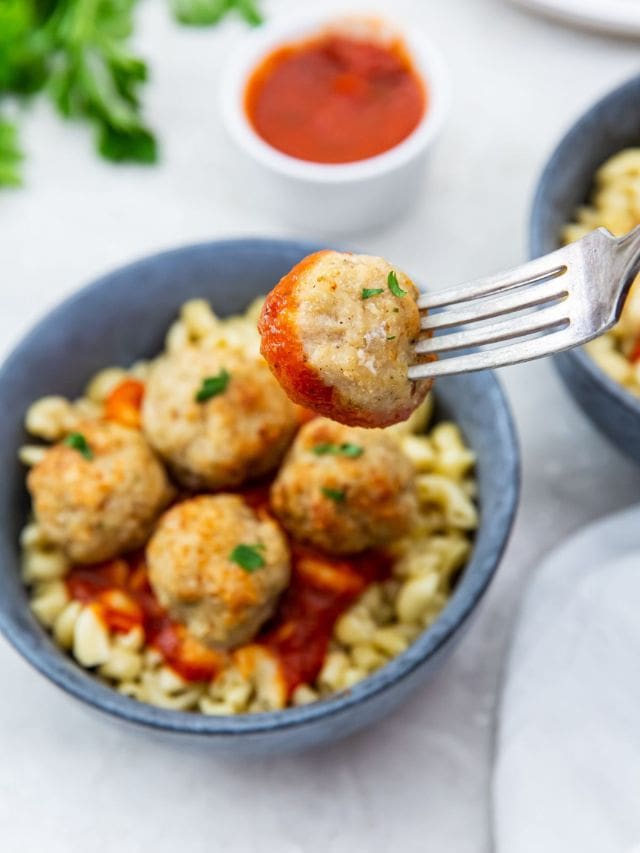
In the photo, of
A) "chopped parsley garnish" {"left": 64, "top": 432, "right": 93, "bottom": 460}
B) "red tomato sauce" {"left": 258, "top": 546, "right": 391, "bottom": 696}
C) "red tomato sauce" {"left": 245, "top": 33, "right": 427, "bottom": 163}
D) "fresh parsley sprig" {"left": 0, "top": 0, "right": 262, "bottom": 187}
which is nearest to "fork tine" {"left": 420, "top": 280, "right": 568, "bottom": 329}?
"red tomato sauce" {"left": 258, "top": 546, "right": 391, "bottom": 696}

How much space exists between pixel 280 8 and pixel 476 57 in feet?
Answer: 2.54

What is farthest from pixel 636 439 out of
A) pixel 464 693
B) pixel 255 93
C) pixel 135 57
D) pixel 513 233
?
pixel 135 57

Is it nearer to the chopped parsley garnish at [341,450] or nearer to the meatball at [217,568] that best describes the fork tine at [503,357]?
the chopped parsley garnish at [341,450]

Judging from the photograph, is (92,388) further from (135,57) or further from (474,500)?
(135,57)

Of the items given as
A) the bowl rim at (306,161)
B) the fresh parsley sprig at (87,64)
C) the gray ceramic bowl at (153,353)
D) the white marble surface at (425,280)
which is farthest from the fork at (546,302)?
the fresh parsley sprig at (87,64)

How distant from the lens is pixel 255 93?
354 cm

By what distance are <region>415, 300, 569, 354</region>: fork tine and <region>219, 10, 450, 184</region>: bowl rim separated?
5.01 feet

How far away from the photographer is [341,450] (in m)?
2.48

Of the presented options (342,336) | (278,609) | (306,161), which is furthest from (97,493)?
(306,161)

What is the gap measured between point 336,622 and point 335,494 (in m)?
0.36

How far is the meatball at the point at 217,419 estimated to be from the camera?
2525 millimetres

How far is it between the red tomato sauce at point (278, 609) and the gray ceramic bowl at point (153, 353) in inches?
6.3

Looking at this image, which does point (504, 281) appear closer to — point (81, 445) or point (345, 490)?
point (345, 490)

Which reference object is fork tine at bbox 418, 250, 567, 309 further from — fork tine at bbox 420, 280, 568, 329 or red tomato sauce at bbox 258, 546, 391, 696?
red tomato sauce at bbox 258, 546, 391, 696
